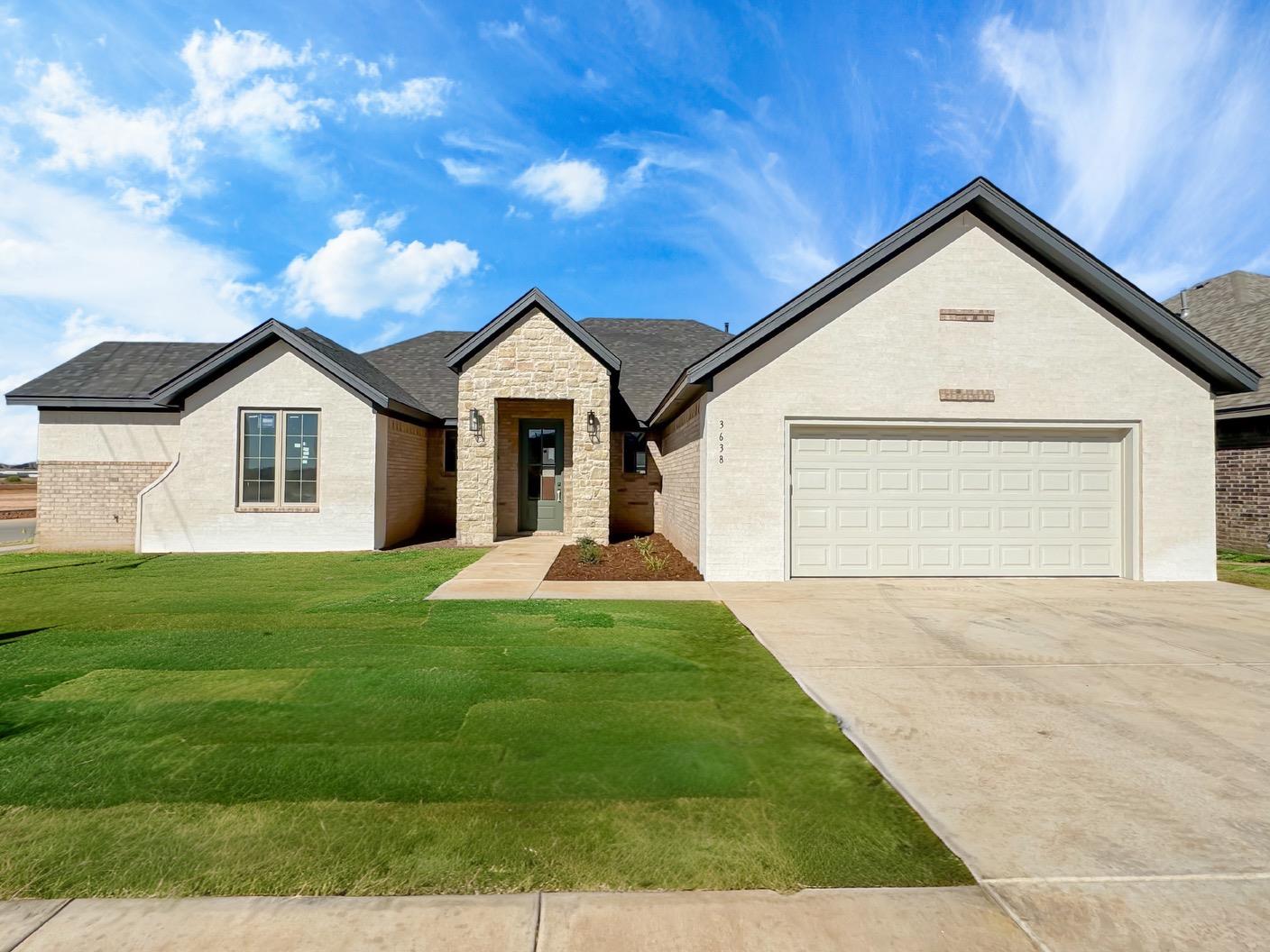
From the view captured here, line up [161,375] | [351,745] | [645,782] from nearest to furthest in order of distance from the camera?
[645,782] → [351,745] → [161,375]

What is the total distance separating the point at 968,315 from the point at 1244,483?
958 cm

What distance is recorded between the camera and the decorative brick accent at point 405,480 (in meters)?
14.2

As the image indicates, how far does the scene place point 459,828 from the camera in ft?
9.28

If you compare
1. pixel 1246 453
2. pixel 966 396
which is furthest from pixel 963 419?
pixel 1246 453

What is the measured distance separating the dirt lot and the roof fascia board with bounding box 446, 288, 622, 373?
29584 mm

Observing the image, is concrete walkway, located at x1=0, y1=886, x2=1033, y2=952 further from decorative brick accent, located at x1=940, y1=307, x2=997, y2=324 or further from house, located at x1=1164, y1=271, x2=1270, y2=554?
house, located at x1=1164, y1=271, x2=1270, y2=554

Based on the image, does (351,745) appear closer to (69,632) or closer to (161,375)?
(69,632)

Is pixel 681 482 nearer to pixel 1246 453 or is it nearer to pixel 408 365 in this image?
pixel 408 365

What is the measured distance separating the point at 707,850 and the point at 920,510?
8728mm

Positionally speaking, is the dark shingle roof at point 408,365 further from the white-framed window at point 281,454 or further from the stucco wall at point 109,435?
the white-framed window at point 281,454

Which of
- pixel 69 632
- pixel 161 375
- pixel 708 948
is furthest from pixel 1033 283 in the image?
pixel 161 375

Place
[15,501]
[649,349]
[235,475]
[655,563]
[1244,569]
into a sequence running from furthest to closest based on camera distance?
1. [15,501]
2. [649,349]
3. [235,475]
4. [1244,569]
5. [655,563]

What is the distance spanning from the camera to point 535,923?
87.9 inches

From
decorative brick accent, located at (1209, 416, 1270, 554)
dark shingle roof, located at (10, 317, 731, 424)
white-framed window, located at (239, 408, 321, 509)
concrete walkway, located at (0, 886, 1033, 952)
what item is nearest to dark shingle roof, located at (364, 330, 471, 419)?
dark shingle roof, located at (10, 317, 731, 424)
